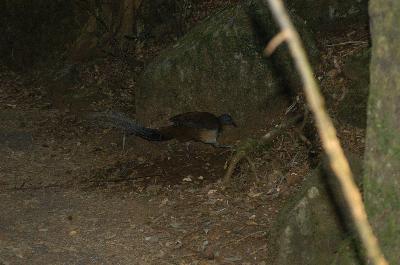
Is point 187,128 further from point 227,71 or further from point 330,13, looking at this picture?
point 330,13

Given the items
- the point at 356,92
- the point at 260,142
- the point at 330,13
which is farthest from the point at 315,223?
the point at 330,13

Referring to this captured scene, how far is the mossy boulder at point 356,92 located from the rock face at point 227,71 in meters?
0.59

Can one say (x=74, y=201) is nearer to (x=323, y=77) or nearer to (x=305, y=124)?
(x=305, y=124)

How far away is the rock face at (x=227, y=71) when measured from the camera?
23.0 ft

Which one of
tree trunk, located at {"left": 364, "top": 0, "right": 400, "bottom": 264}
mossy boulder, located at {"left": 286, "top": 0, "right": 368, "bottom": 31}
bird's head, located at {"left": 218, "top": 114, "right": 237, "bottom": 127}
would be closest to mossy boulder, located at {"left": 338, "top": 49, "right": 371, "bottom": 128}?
mossy boulder, located at {"left": 286, "top": 0, "right": 368, "bottom": 31}

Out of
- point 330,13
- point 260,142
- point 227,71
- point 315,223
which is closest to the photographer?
point 315,223

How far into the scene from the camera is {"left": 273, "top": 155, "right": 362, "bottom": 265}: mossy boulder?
392 cm

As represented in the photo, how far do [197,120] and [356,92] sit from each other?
1.84 metres

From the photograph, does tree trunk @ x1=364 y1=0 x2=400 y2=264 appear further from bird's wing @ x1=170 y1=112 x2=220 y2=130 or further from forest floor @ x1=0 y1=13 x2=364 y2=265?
bird's wing @ x1=170 y1=112 x2=220 y2=130

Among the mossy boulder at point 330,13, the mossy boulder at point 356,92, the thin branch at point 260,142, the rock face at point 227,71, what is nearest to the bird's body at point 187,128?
the rock face at point 227,71

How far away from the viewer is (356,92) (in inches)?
250

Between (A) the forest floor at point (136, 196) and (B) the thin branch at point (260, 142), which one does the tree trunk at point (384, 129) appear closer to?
(A) the forest floor at point (136, 196)

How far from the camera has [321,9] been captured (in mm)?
7770

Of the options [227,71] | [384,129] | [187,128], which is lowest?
[384,129]
